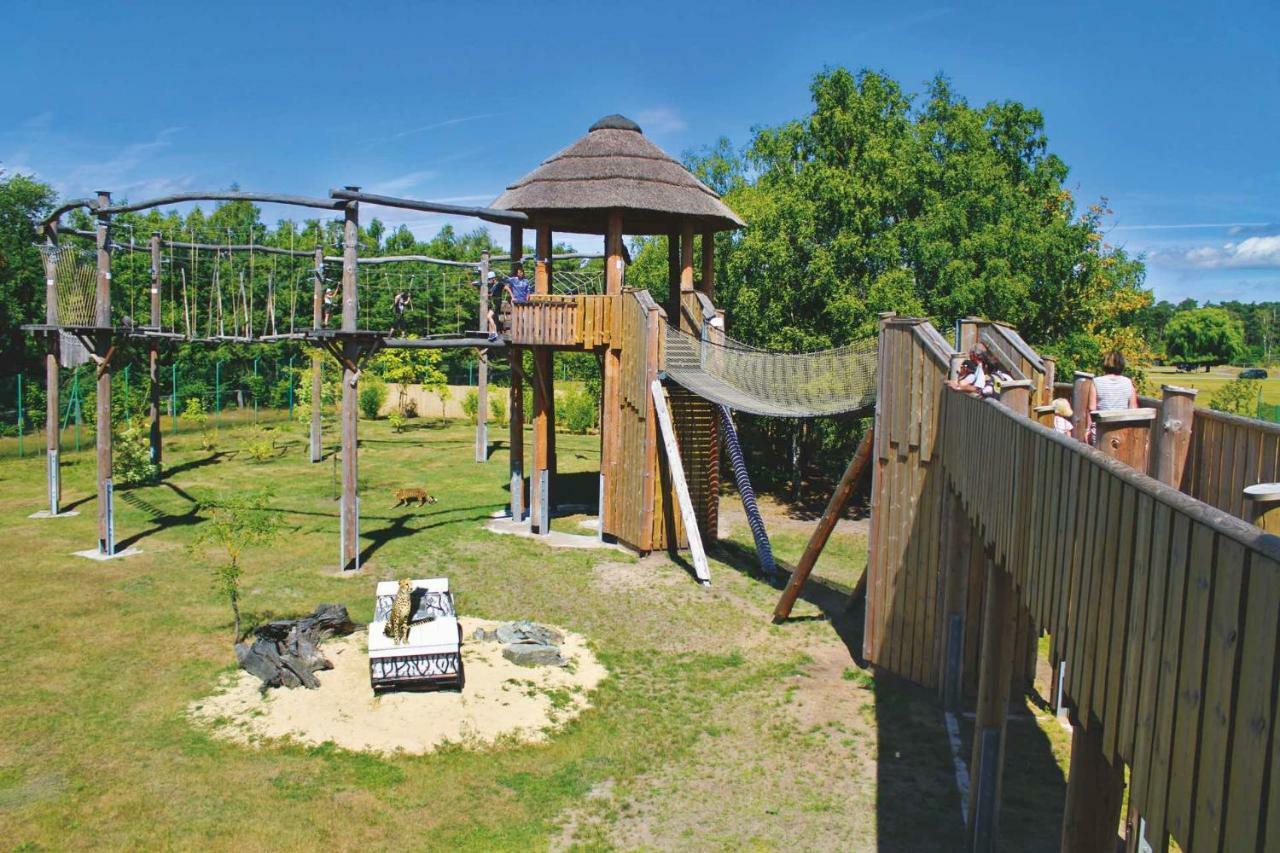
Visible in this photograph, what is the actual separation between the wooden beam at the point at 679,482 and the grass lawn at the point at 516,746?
1.37 ft

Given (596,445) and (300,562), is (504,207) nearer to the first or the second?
(300,562)

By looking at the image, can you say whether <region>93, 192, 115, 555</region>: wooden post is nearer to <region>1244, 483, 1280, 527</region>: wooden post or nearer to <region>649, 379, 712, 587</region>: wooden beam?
<region>649, 379, 712, 587</region>: wooden beam

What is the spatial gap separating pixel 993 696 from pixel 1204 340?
92199 mm

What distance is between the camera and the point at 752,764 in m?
9.55

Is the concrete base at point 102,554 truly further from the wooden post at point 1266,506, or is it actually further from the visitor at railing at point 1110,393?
the wooden post at point 1266,506

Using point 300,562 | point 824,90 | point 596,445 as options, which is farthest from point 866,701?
point 596,445

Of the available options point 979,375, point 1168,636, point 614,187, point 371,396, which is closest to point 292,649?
point 979,375

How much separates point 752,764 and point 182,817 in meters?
5.10

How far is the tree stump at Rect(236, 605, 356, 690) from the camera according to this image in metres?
11.1

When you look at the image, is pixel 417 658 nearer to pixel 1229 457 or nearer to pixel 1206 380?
pixel 1229 457

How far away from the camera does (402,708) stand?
10.5m

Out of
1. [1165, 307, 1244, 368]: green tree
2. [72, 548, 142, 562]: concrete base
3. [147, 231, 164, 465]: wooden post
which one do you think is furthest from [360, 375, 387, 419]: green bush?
[1165, 307, 1244, 368]: green tree

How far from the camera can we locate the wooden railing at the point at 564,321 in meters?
18.3

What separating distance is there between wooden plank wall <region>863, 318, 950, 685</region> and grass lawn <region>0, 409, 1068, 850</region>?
499 mm
